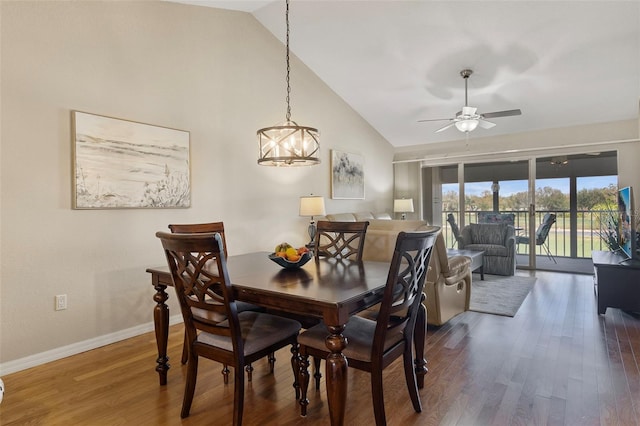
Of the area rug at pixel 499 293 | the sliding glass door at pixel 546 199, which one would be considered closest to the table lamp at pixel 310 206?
the area rug at pixel 499 293

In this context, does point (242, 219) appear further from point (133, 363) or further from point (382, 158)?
point (382, 158)

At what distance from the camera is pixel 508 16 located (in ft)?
12.1

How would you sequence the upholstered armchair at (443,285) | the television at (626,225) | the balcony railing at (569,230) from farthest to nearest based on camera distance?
the balcony railing at (569,230) < the television at (626,225) < the upholstered armchair at (443,285)

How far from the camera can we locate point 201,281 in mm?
1923

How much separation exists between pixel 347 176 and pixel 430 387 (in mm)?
4249

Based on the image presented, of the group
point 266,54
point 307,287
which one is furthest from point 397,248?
point 266,54

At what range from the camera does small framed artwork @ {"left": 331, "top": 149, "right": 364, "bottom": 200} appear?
5852 mm

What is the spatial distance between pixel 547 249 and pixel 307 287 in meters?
6.33

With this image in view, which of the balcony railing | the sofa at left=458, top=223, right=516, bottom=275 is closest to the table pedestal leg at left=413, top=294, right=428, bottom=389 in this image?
the sofa at left=458, top=223, right=516, bottom=275

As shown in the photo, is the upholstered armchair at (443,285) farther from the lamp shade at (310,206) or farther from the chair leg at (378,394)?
the lamp shade at (310,206)

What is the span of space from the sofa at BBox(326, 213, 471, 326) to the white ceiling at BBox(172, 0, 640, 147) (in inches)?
91.3

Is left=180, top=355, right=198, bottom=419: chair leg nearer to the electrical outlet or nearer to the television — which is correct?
the electrical outlet

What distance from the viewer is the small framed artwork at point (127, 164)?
2893 millimetres

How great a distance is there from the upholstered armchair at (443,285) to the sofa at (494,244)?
95.0 inches
